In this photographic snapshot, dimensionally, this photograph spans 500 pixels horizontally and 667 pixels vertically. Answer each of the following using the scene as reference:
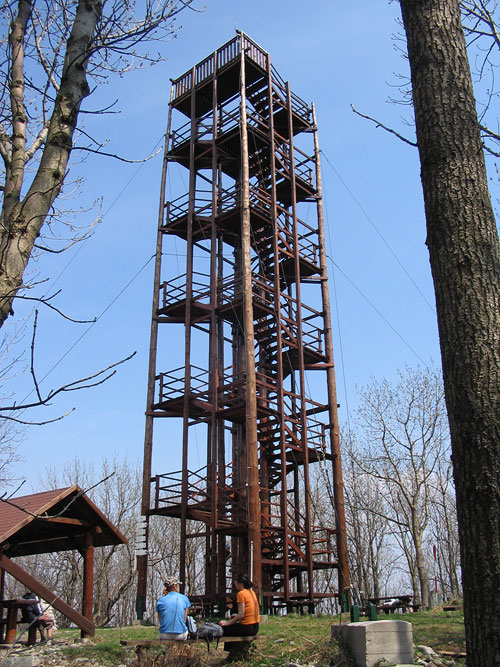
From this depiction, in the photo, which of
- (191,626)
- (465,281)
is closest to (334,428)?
(191,626)

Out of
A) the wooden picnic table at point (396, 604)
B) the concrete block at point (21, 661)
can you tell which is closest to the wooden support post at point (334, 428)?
the wooden picnic table at point (396, 604)

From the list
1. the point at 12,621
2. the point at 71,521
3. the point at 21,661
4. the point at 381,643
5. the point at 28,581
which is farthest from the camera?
the point at 71,521

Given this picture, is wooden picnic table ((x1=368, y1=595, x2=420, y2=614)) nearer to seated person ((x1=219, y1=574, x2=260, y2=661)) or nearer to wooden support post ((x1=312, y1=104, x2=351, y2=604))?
wooden support post ((x1=312, y1=104, x2=351, y2=604))

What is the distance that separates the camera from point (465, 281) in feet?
14.8

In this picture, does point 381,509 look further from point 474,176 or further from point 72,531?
point 474,176

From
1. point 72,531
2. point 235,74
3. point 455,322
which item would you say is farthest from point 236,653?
point 235,74

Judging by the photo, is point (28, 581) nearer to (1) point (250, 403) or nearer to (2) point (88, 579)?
(2) point (88, 579)

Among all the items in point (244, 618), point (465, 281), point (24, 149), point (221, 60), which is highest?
point (221, 60)

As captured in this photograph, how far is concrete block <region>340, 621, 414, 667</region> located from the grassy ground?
385mm

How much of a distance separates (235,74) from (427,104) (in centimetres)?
2034

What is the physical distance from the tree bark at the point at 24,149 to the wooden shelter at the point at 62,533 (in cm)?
957

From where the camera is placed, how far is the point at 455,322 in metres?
4.44

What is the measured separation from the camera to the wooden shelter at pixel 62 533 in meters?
12.8

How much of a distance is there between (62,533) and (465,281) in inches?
518
